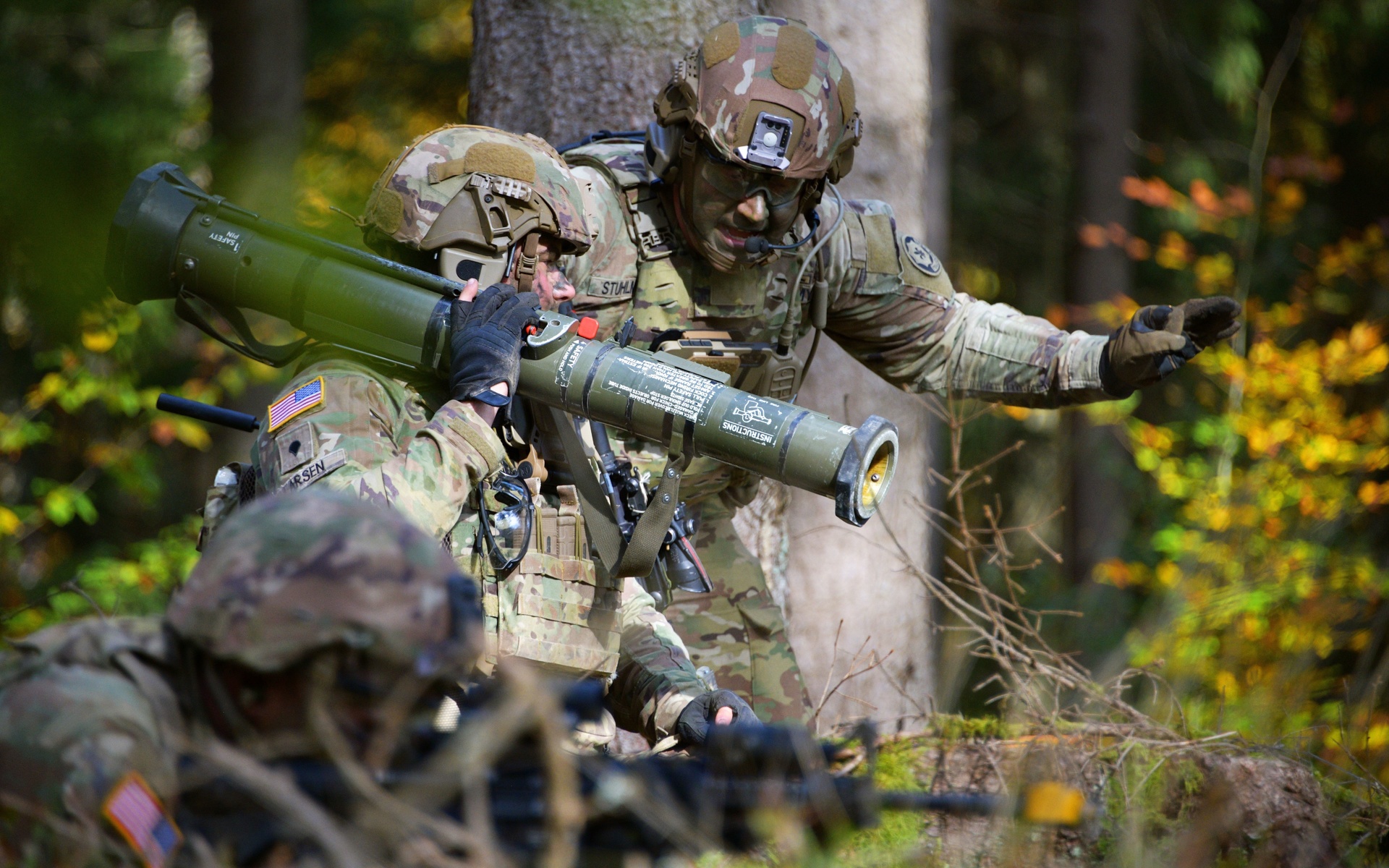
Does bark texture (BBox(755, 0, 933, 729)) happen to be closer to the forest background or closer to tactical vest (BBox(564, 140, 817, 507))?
the forest background

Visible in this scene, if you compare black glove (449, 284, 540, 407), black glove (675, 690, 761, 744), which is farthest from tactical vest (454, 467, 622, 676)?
black glove (449, 284, 540, 407)

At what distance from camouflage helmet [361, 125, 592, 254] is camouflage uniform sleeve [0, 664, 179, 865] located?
139cm

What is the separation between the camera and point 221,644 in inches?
76.9

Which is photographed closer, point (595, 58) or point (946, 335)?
point (946, 335)

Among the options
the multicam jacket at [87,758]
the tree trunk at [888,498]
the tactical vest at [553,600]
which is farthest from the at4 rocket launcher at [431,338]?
the tree trunk at [888,498]

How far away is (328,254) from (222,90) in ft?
17.4

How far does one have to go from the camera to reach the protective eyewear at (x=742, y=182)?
3305mm

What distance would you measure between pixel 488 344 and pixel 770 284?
1.04m

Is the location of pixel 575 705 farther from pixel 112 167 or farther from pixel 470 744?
pixel 112 167

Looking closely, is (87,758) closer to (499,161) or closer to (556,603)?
(556,603)


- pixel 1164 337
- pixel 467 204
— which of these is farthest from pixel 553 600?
pixel 1164 337

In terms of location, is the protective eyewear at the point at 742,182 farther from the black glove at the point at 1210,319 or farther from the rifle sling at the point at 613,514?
the black glove at the point at 1210,319

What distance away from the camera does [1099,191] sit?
29.7 feet

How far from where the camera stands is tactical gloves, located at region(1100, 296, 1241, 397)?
3.49 m
